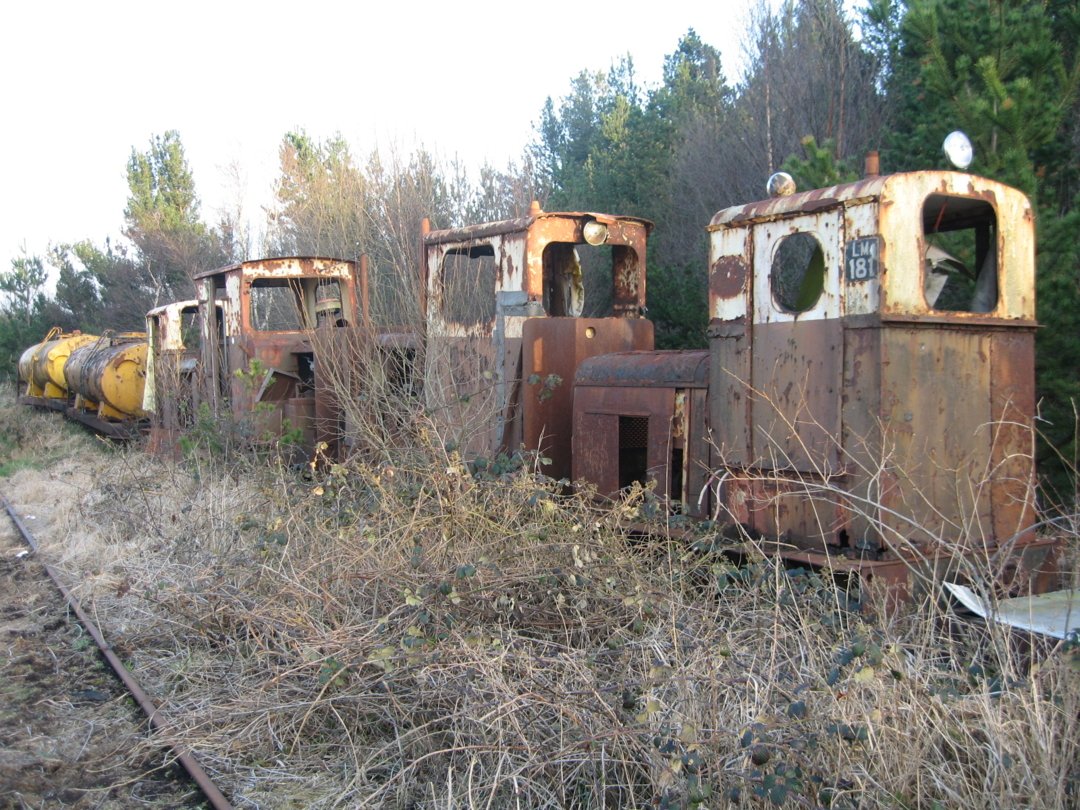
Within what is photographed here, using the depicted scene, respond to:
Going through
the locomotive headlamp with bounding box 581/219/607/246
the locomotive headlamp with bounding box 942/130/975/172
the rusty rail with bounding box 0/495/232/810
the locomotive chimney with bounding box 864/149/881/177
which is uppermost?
the locomotive headlamp with bounding box 942/130/975/172

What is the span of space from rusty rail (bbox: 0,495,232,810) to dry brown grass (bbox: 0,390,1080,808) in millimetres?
82

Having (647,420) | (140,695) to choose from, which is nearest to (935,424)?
(647,420)

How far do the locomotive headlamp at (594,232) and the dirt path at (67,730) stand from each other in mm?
4177

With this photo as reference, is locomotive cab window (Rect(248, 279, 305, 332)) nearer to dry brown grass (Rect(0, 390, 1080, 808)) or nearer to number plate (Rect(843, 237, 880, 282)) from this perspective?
dry brown grass (Rect(0, 390, 1080, 808))

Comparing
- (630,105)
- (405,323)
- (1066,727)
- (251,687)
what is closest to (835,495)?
(1066,727)

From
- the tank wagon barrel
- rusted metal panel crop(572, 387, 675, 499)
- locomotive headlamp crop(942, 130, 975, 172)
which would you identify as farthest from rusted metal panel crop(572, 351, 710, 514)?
the tank wagon barrel

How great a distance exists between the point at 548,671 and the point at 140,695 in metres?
2.34

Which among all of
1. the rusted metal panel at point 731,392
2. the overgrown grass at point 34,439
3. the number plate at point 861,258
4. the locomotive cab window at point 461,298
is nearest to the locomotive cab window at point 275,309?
the overgrown grass at point 34,439

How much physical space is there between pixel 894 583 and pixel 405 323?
18.1 feet

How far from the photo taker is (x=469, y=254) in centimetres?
749

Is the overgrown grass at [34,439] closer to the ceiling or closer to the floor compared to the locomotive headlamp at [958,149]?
closer to the floor

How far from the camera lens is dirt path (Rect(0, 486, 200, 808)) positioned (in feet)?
13.3

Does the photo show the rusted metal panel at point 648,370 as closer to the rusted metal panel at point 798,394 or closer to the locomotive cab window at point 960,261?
the rusted metal panel at point 798,394

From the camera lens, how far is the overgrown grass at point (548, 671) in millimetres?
3086
